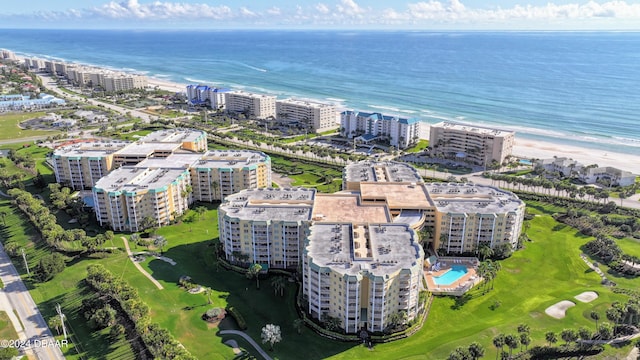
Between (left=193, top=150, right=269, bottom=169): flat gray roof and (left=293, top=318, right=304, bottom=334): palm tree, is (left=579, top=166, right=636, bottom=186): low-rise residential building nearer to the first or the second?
(left=193, top=150, right=269, bottom=169): flat gray roof

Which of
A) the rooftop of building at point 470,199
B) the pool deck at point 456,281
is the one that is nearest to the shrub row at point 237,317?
the pool deck at point 456,281

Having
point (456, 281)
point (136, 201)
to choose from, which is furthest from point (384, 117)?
point (136, 201)

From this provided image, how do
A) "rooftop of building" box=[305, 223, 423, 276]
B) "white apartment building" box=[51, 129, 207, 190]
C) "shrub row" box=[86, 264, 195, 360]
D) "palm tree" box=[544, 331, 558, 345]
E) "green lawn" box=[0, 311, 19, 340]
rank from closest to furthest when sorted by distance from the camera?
"shrub row" box=[86, 264, 195, 360] → "palm tree" box=[544, 331, 558, 345] → "green lawn" box=[0, 311, 19, 340] → "rooftop of building" box=[305, 223, 423, 276] → "white apartment building" box=[51, 129, 207, 190]

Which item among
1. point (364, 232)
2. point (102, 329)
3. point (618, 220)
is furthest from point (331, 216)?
point (618, 220)

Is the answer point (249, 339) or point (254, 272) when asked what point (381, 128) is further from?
point (249, 339)

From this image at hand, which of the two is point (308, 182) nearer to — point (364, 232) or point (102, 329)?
point (364, 232)

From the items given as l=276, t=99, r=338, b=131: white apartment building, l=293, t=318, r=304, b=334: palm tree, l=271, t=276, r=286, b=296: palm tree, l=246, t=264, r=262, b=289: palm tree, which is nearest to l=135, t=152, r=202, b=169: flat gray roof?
l=246, t=264, r=262, b=289: palm tree

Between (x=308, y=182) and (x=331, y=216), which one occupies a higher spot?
(x=331, y=216)
